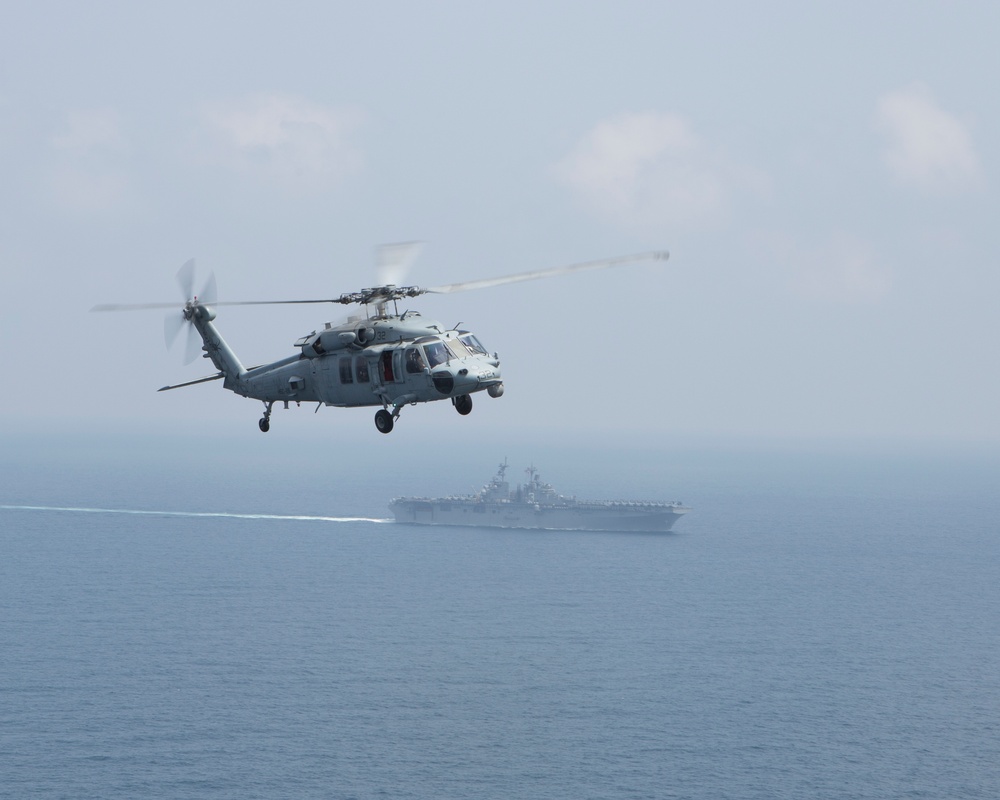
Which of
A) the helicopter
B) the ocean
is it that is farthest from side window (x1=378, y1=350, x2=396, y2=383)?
the ocean

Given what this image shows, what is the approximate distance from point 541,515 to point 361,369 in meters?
146

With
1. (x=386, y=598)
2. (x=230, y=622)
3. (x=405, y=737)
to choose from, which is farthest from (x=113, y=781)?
(x=386, y=598)

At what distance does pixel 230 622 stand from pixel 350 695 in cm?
2378

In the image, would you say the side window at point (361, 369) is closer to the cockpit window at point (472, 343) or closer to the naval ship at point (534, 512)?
the cockpit window at point (472, 343)

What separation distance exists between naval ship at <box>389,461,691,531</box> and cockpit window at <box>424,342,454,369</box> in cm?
14376

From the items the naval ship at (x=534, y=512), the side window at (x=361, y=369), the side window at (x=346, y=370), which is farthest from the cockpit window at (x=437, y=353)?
the naval ship at (x=534, y=512)

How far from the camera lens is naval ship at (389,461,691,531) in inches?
6501

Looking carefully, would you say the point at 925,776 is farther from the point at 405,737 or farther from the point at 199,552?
the point at 199,552

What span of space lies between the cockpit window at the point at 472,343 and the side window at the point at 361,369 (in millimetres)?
1882

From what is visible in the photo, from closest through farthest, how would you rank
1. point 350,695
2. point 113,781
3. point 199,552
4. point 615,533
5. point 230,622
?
1. point 113,781
2. point 350,695
3. point 230,622
4. point 199,552
5. point 615,533

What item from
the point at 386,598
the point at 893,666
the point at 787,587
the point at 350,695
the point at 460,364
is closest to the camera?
the point at 460,364

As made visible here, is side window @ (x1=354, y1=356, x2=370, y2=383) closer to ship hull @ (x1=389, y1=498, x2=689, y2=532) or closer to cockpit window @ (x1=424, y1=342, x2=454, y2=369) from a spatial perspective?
cockpit window @ (x1=424, y1=342, x2=454, y2=369)

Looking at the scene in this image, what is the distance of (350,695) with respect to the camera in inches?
3275

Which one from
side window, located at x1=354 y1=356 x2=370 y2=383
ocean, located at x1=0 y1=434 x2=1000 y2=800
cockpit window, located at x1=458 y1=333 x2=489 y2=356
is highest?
cockpit window, located at x1=458 y1=333 x2=489 y2=356
